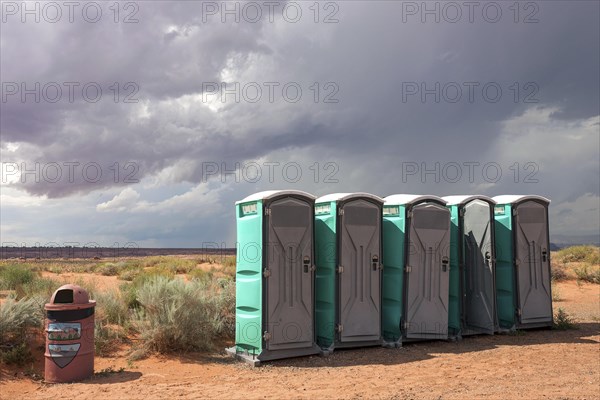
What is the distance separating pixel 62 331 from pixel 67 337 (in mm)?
111

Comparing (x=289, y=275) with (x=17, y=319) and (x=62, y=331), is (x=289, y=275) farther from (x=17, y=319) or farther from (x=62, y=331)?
(x=17, y=319)

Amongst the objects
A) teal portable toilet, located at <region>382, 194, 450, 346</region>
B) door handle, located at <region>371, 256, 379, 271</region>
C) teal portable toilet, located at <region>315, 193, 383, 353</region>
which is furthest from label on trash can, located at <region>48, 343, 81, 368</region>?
teal portable toilet, located at <region>382, 194, 450, 346</region>

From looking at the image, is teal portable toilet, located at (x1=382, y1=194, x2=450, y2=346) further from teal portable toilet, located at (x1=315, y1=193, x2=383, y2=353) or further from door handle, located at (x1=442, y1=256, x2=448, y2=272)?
teal portable toilet, located at (x1=315, y1=193, x2=383, y2=353)

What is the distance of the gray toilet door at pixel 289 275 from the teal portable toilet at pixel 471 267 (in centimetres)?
348

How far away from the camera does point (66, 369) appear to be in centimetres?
754

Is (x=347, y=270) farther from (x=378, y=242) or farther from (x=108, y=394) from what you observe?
(x=108, y=394)

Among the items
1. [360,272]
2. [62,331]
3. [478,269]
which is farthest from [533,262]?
[62,331]

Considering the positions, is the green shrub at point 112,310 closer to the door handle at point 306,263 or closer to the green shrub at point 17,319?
the green shrub at point 17,319

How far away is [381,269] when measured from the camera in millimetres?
9742

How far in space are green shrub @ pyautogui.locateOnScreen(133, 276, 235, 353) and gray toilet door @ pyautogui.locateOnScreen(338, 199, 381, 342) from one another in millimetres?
2440

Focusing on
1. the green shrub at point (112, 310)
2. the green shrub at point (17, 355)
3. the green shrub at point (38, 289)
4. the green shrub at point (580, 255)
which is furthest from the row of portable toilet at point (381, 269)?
the green shrub at point (580, 255)

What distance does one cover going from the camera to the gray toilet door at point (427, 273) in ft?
33.0

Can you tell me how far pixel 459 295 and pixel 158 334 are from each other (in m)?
5.87

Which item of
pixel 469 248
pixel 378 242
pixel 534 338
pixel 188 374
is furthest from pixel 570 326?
pixel 188 374
